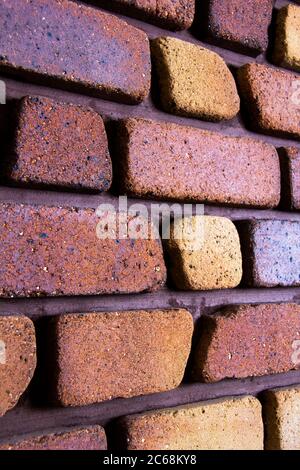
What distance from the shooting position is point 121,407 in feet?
1.73

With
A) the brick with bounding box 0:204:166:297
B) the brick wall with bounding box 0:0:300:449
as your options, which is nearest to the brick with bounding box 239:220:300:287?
the brick wall with bounding box 0:0:300:449

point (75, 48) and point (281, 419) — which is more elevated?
point (75, 48)

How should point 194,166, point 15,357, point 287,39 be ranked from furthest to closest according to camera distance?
point 287,39, point 194,166, point 15,357

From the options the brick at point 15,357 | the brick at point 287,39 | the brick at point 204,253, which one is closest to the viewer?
the brick at point 15,357

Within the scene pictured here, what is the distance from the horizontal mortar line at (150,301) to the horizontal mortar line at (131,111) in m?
0.15

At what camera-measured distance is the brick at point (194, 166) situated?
1.73 ft

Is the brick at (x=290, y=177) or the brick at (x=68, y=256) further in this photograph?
the brick at (x=290, y=177)

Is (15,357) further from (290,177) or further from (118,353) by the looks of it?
(290,177)

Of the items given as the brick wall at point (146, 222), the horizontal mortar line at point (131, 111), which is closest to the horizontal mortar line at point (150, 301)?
the brick wall at point (146, 222)

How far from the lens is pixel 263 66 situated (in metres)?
0.65

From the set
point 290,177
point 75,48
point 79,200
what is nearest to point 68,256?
point 79,200

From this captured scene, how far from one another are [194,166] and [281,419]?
0.25m

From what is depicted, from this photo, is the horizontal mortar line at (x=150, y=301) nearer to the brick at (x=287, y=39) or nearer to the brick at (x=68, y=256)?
the brick at (x=68, y=256)

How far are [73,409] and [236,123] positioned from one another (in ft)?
1.02
